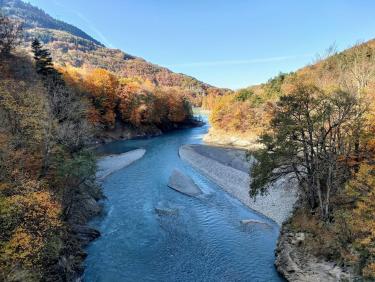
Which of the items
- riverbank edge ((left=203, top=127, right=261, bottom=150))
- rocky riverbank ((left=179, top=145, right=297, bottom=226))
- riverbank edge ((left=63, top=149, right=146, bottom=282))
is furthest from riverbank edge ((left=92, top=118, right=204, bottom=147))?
riverbank edge ((left=63, top=149, right=146, bottom=282))

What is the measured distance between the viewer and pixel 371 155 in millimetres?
24016

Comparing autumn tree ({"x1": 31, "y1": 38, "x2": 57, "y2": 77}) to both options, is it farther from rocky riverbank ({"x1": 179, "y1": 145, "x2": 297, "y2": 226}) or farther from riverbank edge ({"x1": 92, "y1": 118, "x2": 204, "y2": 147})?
rocky riverbank ({"x1": 179, "y1": 145, "x2": 297, "y2": 226})

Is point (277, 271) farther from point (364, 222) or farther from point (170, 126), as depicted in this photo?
point (170, 126)

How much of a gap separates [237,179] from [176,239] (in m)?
21.0

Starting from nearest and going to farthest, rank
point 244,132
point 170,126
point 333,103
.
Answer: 1. point 333,103
2. point 244,132
3. point 170,126

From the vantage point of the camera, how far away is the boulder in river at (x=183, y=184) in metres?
42.6

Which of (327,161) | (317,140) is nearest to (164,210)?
(317,140)

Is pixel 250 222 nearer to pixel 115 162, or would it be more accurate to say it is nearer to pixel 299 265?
pixel 299 265

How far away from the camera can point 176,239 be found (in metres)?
28.7

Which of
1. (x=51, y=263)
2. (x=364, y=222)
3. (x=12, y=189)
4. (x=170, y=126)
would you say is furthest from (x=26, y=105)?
(x=170, y=126)

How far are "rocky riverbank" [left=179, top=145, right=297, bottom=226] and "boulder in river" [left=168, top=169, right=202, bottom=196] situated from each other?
403 cm

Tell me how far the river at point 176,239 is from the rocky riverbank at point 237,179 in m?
1.59

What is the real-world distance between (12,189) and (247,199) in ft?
91.2

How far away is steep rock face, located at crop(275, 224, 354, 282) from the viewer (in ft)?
64.9
